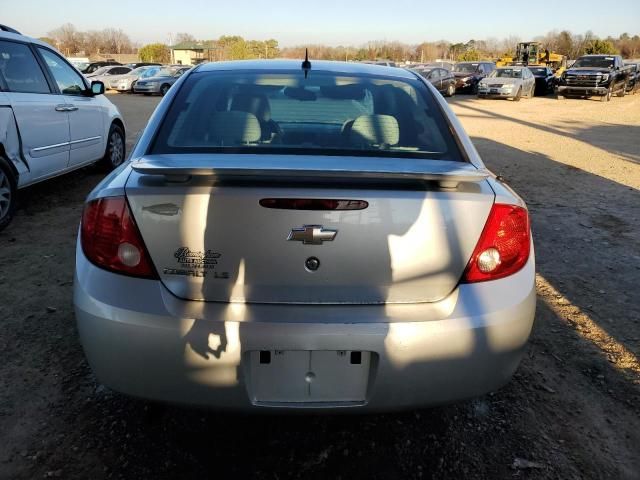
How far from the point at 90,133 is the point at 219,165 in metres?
5.22

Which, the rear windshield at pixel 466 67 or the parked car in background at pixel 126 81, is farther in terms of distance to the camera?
the rear windshield at pixel 466 67

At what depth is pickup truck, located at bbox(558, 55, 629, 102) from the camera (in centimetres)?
2295

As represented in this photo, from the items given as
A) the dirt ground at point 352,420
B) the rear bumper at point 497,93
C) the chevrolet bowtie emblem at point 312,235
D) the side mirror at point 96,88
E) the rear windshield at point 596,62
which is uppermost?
the rear windshield at point 596,62

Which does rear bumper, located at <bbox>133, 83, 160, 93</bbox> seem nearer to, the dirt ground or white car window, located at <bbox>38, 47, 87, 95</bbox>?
white car window, located at <bbox>38, 47, 87, 95</bbox>

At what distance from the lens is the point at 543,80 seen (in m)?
27.6

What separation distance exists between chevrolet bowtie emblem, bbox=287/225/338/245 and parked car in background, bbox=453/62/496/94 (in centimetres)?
2762

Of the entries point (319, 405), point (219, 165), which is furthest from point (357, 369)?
point (219, 165)

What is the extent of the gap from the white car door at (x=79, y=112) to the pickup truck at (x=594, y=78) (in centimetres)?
2211

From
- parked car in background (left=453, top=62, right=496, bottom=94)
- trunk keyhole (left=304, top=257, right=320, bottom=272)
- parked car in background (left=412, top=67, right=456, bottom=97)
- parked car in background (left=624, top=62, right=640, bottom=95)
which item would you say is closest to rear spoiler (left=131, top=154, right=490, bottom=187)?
trunk keyhole (left=304, top=257, right=320, bottom=272)

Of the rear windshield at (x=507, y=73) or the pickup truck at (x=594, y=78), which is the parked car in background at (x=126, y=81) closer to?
the rear windshield at (x=507, y=73)

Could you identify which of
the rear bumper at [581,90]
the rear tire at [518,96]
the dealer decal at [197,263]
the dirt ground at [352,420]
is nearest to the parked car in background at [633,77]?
the rear bumper at [581,90]

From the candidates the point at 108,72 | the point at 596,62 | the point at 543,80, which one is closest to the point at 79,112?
the point at 108,72

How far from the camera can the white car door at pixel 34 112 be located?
16.6 ft

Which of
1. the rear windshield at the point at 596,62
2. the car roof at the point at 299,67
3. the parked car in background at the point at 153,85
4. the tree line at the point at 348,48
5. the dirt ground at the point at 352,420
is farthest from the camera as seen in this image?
the tree line at the point at 348,48
